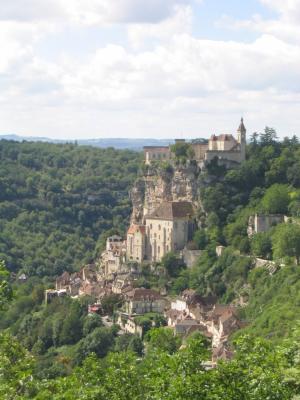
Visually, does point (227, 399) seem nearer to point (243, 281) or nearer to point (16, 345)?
point (16, 345)

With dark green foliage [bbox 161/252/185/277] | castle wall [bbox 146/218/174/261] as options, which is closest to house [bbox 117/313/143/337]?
dark green foliage [bbox 161/252/185/277]

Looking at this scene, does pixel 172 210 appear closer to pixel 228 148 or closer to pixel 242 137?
pixel 228 148

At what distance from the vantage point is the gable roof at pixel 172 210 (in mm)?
71500

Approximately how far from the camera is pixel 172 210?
71.6 meters

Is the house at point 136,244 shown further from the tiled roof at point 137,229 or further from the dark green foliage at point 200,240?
the dark green foliage at point 200,240

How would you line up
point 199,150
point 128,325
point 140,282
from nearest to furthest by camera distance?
point 128,325
point 140,282
point 199,150

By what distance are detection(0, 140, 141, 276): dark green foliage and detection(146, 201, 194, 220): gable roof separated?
1697 centimetres

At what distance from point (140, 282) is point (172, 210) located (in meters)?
6.06

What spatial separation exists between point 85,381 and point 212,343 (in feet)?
99.9

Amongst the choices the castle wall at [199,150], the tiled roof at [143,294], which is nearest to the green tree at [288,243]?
the tiled roof at [143,294]

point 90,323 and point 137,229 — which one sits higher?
point 137,229

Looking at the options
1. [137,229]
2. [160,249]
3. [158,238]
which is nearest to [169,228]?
[158,238]

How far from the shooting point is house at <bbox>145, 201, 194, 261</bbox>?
2805 inches

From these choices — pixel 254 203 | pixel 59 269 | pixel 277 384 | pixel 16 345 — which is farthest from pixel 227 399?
pixel 59 269
